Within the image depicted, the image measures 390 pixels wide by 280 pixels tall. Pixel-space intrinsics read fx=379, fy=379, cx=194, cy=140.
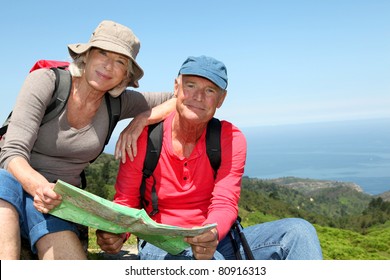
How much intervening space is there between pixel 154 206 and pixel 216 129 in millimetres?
1180

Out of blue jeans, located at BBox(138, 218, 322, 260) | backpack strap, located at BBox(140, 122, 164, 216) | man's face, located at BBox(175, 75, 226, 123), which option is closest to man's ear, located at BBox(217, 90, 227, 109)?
man's face, located at BBox(175, 75, 226, 123)

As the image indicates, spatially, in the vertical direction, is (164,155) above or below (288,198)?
above

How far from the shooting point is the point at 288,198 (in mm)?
161500

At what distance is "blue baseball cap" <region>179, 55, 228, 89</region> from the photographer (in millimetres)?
4184

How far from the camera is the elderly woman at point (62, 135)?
3.54m

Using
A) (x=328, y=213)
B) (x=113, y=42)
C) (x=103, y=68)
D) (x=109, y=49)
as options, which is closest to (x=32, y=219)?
(x=103, y=68)

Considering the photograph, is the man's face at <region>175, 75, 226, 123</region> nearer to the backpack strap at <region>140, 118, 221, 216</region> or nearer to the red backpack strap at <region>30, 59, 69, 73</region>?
the backpack strap at <region>140, 118, 221, 216</region>

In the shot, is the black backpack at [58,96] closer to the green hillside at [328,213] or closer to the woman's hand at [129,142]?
the woman's hand at [129,142]

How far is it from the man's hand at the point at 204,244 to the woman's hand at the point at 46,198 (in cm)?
124

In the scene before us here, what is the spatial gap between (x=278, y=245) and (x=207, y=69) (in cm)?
206

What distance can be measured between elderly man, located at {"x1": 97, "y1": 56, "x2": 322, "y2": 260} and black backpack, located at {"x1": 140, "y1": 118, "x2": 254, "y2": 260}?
52mm

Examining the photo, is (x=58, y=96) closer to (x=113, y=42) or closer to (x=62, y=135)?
(x=62, y=135)
